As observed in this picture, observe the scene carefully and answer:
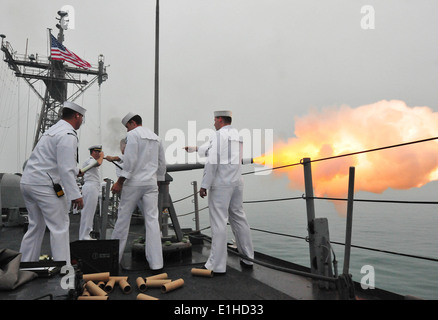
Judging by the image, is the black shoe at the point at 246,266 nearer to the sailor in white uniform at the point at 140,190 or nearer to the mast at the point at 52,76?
the sailor in white uniform at the point at 140,190

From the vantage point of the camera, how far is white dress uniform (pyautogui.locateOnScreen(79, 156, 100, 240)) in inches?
221

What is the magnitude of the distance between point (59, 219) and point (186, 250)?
1.72m

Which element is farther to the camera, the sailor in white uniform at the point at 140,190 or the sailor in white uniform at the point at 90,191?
the sailor in white uniform at the point at 90,191

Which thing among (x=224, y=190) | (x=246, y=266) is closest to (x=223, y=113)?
(x=224, y=190)

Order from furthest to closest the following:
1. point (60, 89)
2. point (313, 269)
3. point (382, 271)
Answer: point (60, 89) < point (382, 271) < point (313, 269)

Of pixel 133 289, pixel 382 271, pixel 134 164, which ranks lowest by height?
pixel 382 271

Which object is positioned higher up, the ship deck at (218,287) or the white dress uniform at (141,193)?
the white dress uniform at (141,193)

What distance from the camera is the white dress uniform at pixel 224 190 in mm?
3371

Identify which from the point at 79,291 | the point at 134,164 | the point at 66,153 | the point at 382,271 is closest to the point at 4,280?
the point at 79,291

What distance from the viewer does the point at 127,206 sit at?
11.5 feet

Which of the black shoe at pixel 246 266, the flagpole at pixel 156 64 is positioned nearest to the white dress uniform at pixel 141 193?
the flagpole at pixel 156 64

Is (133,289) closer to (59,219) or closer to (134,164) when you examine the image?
(59,219)

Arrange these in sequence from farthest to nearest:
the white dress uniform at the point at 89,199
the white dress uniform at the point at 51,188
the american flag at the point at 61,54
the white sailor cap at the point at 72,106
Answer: the american flag at the point at 61,54, the white dress uniform at the point at 89,199, the white sailor cap at the point at 72,106, the white dress uniform at the point at 51,188

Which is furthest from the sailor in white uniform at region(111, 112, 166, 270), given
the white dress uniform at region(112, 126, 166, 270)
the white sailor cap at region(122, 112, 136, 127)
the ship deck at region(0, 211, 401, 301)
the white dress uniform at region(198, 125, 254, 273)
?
the white dress uniform at region(198, 125, 254, 273)
